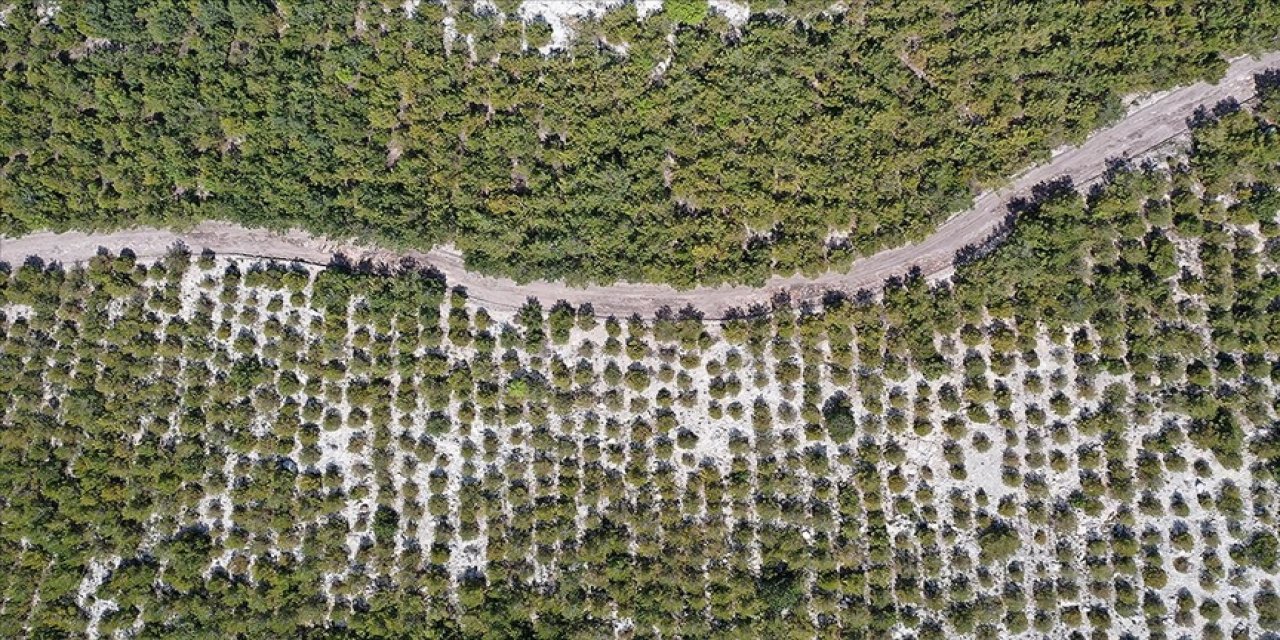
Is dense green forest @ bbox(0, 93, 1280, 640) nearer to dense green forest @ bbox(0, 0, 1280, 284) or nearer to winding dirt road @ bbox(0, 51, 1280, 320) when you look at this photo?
winding dirt road @ bbox(0, 51, 1280, 320)

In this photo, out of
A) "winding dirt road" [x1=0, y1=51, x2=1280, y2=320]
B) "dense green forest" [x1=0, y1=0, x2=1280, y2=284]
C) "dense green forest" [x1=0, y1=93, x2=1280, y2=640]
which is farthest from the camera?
"winding dirt road" [x1=0, y1=51, x2=1280, y2=320]

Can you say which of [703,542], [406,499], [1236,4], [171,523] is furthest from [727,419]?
[1236,4]

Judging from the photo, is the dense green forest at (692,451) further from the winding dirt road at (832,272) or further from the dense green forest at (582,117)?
the dense green forest at (582,117)

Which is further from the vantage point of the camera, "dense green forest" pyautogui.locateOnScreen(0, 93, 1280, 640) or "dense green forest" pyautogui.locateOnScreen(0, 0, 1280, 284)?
"dense green forest" pyautogui.locateOnScreen(0, 0, 1280, 284)

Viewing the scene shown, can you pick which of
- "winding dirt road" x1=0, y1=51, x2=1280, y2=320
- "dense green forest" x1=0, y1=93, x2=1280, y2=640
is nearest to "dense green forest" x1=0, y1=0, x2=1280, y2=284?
"winding dirt road" x1=0, y1=51, x2=1280, y2=320

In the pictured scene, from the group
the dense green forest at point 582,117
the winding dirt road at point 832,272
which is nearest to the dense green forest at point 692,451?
the winding dirt road at point 832,272

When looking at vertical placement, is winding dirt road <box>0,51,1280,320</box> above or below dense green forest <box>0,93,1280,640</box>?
above
